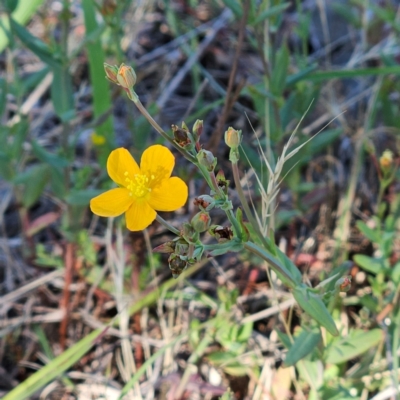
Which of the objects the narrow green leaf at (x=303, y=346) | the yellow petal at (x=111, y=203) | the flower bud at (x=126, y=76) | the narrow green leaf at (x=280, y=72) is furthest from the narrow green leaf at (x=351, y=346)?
the flower bud at (x=126, y=76)

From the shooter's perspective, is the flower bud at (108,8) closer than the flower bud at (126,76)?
No

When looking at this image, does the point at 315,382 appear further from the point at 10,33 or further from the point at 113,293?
the point at 10,33

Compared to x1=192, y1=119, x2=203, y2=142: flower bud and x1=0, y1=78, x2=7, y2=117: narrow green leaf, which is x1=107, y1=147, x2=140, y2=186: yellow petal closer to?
x1=192, y1=119, x2=203, y2=142: flower bud

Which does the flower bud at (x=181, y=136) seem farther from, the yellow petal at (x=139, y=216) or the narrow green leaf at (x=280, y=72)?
the narrow green leaf at (x=280, y=72)

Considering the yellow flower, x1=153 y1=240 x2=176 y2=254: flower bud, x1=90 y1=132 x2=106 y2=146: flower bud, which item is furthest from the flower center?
x1=90 y1=132 x2=106 y2=146: flower bud

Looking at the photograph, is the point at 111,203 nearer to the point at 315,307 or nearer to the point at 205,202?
the point at 205,202

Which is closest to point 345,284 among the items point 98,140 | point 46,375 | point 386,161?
point 386,161
